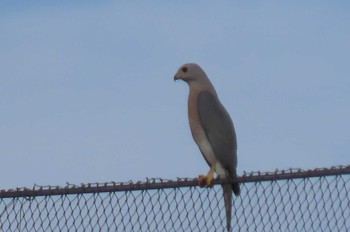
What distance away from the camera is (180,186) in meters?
6.24

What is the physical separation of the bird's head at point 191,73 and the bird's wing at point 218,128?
0.19m

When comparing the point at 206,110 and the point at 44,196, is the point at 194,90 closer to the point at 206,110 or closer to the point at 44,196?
the point at 206,110

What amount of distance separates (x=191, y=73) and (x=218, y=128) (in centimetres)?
72

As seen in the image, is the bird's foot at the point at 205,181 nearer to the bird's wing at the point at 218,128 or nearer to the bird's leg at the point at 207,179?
the bird's leg at the point at 207,179

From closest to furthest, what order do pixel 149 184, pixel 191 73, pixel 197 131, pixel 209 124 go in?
pixel 149 184
pixel 209 124
pixel 197 131
pixel 191 73

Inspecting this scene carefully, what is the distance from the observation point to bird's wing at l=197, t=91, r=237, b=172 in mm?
8109

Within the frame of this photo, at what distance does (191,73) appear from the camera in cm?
895

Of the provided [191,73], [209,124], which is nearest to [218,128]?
[209,124]

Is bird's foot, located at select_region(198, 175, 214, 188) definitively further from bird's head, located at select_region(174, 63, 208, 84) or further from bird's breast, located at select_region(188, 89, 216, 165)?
bird's head, located at select_region(174, 63, 208, 84)

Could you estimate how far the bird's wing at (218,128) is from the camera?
26.6 ft

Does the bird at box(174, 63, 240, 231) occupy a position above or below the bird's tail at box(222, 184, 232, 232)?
above

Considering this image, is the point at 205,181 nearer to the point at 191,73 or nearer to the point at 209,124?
the point at 209,124

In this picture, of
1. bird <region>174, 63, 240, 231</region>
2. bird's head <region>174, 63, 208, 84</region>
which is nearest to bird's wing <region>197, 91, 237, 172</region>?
bird <region>174, 63, 240, 231</region>

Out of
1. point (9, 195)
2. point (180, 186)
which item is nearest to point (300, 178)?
point (180, 186)
